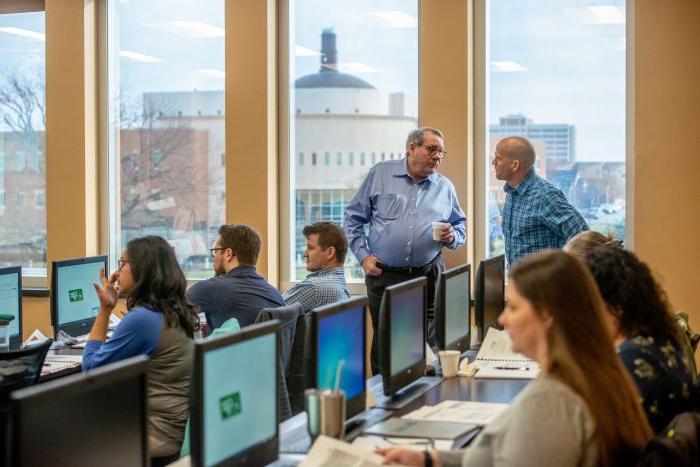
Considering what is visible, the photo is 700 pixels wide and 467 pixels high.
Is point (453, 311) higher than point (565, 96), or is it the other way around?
point (565, 96)

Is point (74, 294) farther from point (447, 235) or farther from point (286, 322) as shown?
point (447, 235)

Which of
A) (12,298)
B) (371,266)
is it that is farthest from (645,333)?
(12,298)

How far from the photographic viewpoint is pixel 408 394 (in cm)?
351

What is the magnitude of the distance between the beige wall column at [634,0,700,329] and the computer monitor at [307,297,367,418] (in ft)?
9.42

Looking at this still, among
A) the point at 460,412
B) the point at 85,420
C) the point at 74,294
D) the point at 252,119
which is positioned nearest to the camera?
the point at 85,420

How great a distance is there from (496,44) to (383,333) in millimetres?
3255

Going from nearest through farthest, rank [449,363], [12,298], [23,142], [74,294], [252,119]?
[449,363], [12,298], [74,294], [252,119], [23,142]

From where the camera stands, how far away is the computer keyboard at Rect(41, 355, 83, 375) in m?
4.23

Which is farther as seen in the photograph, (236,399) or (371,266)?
(371,266)

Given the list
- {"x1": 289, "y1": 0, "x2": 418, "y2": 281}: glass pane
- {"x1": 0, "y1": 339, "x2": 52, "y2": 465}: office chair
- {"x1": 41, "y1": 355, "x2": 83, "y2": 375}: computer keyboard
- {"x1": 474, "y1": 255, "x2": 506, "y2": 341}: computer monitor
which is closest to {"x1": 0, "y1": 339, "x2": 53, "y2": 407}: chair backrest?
{"x1": 0, "y1": 339, "x2": 52, "y2": 465}: office chair

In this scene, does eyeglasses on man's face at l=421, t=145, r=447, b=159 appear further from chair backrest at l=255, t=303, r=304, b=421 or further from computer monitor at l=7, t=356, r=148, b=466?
computer monitor at l=7, t=356, r=148, b=466

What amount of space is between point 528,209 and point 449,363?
1.64 m

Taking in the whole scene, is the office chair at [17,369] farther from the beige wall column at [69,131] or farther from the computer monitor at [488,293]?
the beige wall column at [69,131]

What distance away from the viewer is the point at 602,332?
2.06 meters
